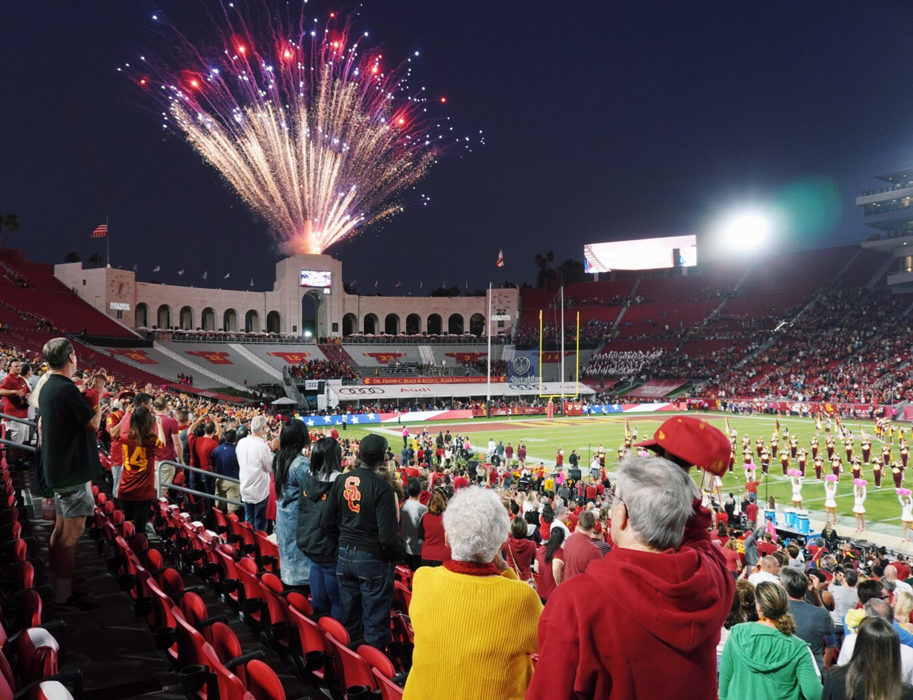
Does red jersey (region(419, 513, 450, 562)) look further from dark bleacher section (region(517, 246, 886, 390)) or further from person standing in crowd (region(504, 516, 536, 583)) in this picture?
dark bleacher section (region(517, 246, 886, 390))

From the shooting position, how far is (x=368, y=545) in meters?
4.32

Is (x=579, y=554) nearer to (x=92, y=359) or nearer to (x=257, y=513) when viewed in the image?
(x=257, y=513)

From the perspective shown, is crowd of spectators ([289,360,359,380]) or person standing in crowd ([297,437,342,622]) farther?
crowd of spectators ([289,360,359,380])

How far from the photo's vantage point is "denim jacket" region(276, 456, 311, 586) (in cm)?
548

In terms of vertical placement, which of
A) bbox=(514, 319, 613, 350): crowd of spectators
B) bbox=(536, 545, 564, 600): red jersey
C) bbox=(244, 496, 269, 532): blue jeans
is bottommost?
bbox=(536, 545, 564, 600): red jersey

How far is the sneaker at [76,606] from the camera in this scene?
497 centimetres

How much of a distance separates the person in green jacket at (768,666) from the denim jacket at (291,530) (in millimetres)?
3404

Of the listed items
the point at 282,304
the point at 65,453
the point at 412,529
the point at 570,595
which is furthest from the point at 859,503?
the point at 282,304

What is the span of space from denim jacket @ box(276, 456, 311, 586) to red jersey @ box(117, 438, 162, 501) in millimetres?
1758

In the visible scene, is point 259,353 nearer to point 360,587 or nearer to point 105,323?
point 105,323

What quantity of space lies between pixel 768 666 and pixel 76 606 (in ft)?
15.9

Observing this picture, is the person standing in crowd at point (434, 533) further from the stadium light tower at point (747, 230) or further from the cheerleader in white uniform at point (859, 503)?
the stadium light tower at point (747, 230)

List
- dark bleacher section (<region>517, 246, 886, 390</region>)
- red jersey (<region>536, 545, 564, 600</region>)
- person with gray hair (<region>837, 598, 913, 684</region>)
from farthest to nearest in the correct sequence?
dark bleacher section (<region>517, 246, 886, 390</region>) < red jersey (<region>536, 545, 564, 600</region>) < person with gray hair (<region>837, 598, 913, 684</region>)

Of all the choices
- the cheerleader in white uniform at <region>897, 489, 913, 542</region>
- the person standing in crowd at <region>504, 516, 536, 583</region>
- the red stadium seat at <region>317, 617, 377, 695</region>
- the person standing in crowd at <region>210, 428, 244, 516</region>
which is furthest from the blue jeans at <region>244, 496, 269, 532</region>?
the cheerleader in white uniform at <region>897, 489, 913, 542</region>
